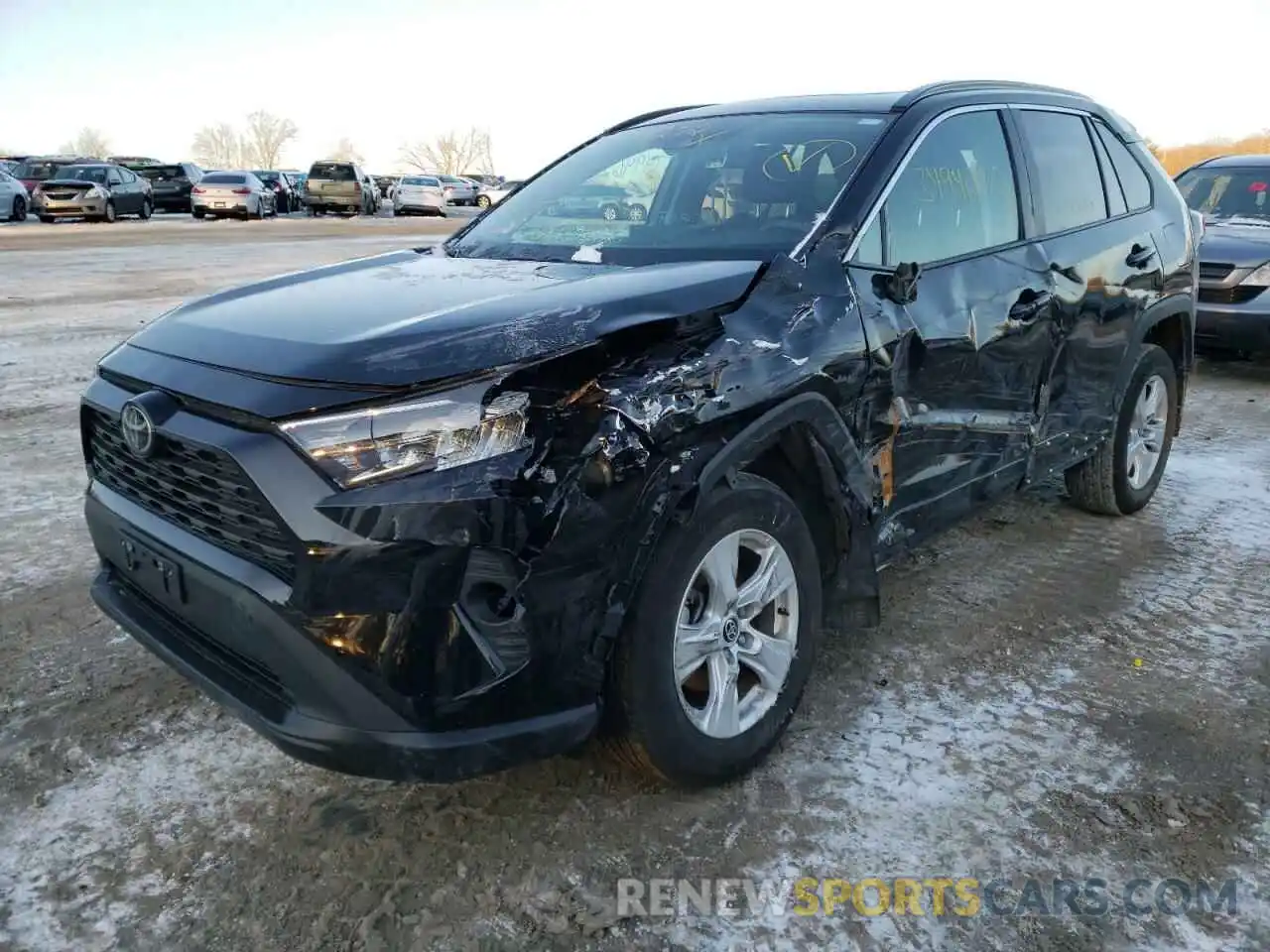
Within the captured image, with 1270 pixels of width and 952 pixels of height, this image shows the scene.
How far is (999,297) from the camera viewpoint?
3.40 meters

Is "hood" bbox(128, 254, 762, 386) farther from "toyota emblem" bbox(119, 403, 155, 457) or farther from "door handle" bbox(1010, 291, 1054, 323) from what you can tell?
"door handle" bbox(1010, 291, 1054, 323)

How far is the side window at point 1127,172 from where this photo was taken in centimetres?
447

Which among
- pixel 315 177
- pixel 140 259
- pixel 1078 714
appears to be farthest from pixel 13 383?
pixel 315 177

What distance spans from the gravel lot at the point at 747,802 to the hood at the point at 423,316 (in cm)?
112

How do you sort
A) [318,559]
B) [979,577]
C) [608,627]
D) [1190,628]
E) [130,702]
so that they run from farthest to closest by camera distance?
[979,577], [1190,628], [130,702], [608,627], [318,559]

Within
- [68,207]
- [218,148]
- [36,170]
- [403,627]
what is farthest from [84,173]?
[218,148]

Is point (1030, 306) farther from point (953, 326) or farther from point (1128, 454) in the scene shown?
point (1128, 454)

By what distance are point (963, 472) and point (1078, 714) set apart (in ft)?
2.72

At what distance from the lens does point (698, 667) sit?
8.48 feet

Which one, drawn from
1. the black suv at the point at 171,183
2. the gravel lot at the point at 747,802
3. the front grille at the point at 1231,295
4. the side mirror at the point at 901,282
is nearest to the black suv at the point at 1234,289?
the front grille at the point at 1231,295

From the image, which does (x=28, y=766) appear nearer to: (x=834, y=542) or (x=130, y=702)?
(x=130, y=702)

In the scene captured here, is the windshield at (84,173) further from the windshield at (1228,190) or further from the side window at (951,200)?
the side window at (951,200)

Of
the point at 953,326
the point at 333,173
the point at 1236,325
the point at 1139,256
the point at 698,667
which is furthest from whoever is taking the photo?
the point at 333,173

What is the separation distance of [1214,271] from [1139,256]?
4.11 m
